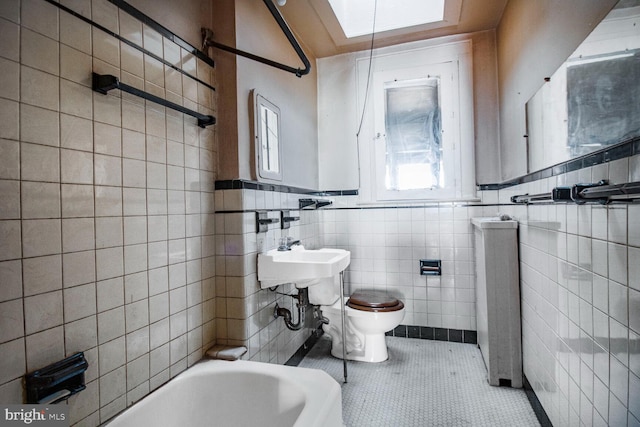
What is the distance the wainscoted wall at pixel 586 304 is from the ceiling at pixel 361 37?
143 centimetres

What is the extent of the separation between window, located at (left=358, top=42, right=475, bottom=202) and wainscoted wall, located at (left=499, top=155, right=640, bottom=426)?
95cm

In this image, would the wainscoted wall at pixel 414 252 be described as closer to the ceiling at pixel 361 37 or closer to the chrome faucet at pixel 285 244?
the chrome faucet at pixel 285 244

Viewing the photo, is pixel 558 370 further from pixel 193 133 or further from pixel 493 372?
pixel 193 133

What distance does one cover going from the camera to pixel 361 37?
2613mm

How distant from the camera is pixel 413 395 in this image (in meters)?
1.90

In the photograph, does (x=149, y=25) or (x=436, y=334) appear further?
(x=436, y=334)

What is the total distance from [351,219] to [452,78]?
146 centimetres

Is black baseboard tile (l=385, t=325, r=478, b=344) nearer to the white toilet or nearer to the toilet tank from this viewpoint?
the white toilet

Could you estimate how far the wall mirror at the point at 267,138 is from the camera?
189cm

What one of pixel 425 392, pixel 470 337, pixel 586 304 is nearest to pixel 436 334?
pixel 470 337

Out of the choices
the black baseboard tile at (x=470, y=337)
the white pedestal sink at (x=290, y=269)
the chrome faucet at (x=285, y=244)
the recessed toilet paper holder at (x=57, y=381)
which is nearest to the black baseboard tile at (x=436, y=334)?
the black baseboard tile at (x=470, y=337)

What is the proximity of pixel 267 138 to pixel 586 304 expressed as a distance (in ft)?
5.78

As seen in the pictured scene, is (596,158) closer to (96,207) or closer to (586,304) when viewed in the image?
(586,304)

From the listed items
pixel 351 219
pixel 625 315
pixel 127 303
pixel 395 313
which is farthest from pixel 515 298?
pixel 127 303
